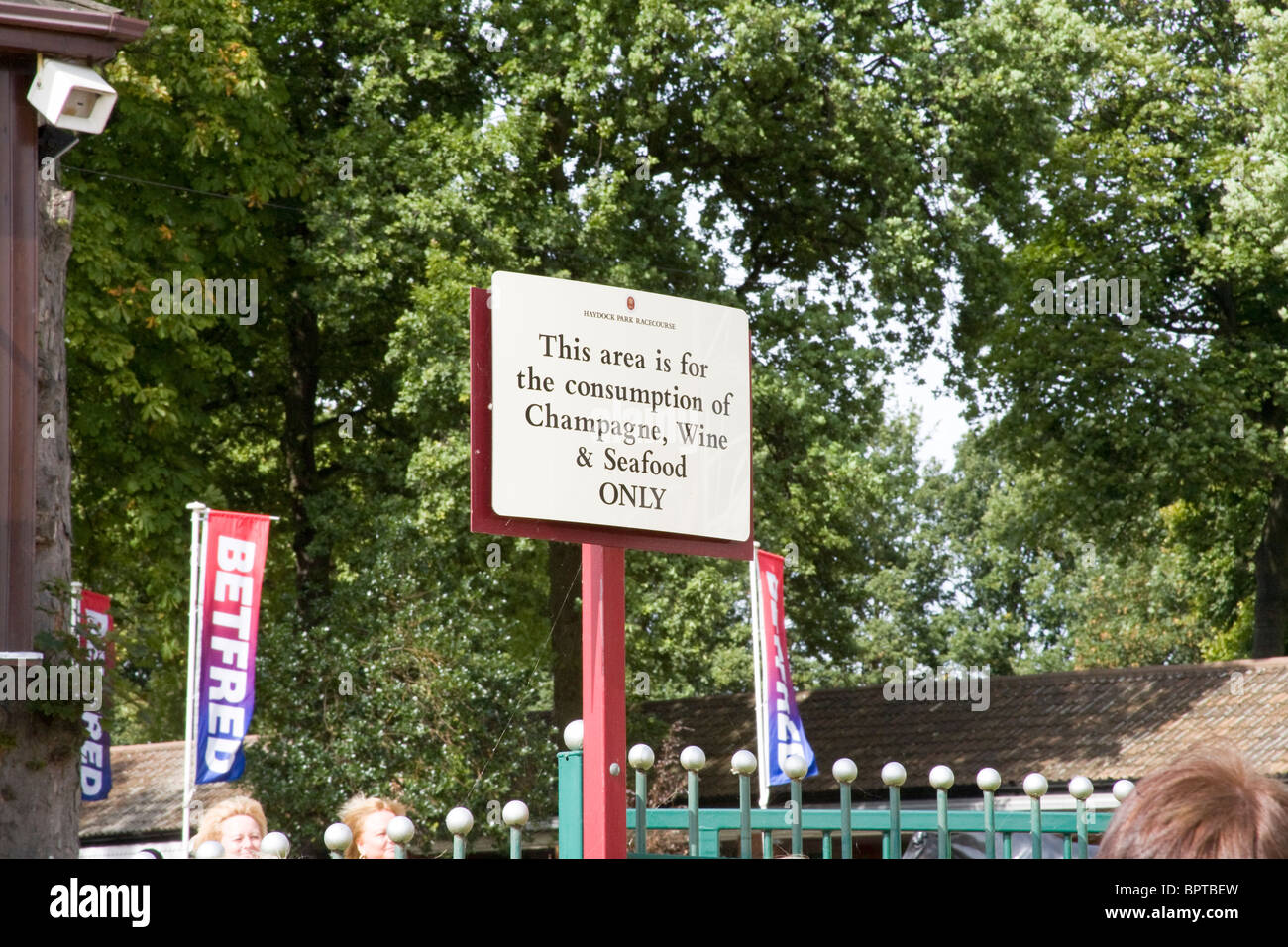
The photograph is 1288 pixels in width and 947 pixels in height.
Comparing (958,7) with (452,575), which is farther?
(958,7)

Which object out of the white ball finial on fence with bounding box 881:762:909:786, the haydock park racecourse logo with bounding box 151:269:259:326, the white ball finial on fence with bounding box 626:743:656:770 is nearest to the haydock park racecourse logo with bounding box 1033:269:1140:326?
the haydock park racecourse logo with bounding box 151:269:259:326

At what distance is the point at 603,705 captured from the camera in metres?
4.60

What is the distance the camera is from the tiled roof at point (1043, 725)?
1931 cm

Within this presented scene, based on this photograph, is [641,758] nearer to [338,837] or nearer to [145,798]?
[338,837]

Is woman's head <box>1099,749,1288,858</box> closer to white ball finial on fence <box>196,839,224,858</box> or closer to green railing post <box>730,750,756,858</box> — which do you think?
white ball finial on fence <box>196,839,224,858</box>

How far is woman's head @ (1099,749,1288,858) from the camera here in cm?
169

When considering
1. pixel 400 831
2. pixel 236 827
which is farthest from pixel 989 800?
pixel 236 827

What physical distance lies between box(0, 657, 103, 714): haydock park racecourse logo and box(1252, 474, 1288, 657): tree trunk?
20278 millimetres

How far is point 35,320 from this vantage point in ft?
34.9
